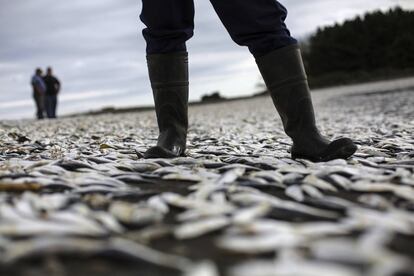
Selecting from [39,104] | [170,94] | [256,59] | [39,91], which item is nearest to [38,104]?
[39,104]

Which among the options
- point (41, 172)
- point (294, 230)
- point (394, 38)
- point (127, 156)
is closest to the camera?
point (294, 230)

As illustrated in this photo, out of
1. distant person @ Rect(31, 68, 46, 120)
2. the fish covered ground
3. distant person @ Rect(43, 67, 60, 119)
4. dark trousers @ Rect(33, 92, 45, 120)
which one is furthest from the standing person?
dark trousers @ Rect(33, 92, 45, 120)

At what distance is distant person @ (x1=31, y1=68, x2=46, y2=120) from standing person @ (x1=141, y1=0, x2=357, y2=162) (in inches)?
642

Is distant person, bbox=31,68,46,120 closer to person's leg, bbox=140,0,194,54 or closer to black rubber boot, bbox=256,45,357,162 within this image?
person's leg, bbox=140,0,194,54

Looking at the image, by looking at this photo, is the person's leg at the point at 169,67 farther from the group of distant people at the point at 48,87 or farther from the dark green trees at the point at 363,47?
the dark green trees at the point at 363,47

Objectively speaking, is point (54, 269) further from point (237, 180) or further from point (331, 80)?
point (331, 80)

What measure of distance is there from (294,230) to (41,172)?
154 cm

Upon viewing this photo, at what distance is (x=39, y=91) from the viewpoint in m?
19.1

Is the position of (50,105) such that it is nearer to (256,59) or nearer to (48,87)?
(48,87)

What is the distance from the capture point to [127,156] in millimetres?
3520

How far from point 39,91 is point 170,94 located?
664 inches

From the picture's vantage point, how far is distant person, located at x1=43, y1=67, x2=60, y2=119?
18.6 meters

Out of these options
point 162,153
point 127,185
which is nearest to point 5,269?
point 127,185

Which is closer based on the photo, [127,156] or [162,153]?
[162,153]
